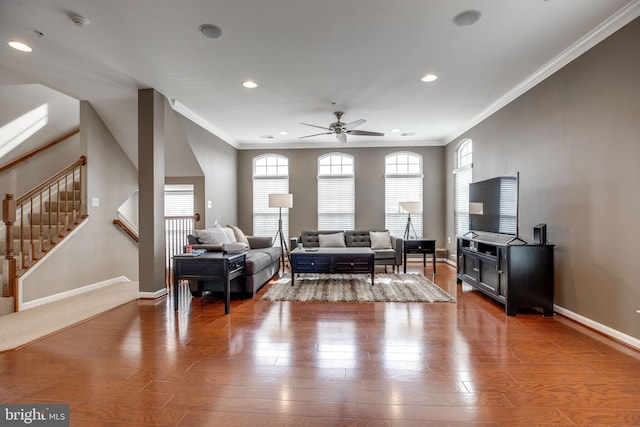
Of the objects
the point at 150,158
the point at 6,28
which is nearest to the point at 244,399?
the point at 150,158

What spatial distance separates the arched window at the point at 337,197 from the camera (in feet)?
24.2

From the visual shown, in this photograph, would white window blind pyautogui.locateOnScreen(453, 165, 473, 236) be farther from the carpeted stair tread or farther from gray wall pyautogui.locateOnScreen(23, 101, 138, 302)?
gray wall pyautogui.locateOnScreen(23, 101, 138, 302)

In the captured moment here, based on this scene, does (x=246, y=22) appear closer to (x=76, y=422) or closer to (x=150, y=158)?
(x=150, y=158)

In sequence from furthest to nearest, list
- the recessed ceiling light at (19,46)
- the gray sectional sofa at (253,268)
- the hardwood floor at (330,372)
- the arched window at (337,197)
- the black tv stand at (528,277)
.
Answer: the arched window at (337,197), the gray sectional sofa at (253,268), the black tv stand at (528,277), the recessed ceiling light at (19,46), the hardwood floor at (330,372)

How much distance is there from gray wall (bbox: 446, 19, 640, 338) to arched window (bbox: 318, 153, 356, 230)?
12.7ft

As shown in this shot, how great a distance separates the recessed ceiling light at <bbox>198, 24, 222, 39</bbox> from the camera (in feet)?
9.14

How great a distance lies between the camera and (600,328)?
2934 mm

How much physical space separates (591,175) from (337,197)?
496 centimetres

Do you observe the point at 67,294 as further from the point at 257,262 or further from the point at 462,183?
the point at 462,183

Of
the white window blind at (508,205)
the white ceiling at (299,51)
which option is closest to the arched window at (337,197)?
the white ceiling at (299,51)

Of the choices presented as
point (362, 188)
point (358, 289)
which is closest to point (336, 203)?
point (362, 188)

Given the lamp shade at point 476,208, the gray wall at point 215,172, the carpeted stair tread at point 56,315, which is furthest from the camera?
the gray wall at point 215,172

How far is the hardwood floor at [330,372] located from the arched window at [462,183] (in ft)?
10.6

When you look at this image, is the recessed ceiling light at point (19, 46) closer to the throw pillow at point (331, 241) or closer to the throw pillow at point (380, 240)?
the throw pillow at point (331, 241)
